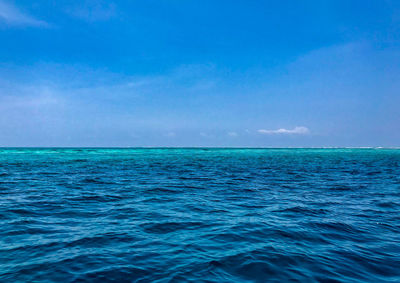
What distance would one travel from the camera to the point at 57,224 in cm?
956

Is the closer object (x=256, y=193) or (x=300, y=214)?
(x=300, y=214)

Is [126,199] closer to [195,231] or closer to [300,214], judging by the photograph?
[195,231]

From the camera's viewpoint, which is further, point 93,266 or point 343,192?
point 343,192

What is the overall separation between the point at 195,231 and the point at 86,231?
3.68 metres

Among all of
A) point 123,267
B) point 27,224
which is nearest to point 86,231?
point 27,224

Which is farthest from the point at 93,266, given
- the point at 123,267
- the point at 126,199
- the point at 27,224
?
the point at 126,199

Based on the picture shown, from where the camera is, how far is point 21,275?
5754 millimetres

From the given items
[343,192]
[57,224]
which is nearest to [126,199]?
[57,224]

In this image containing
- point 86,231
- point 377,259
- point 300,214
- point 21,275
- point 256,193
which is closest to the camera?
point 21,275

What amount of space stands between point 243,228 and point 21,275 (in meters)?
6.62

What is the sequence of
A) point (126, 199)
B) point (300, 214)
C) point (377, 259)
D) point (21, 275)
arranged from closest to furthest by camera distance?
1. point (21, 275)
2. point (377, 259)
3. point (300, 214)
4. point (126, 199)

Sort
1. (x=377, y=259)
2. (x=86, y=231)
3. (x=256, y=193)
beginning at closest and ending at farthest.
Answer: (x=377, y=259), (x=86, y=231), (x=256, y=193)

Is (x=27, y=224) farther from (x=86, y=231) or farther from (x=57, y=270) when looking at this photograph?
(x=57, y=270)

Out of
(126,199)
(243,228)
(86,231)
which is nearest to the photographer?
(86,231)
